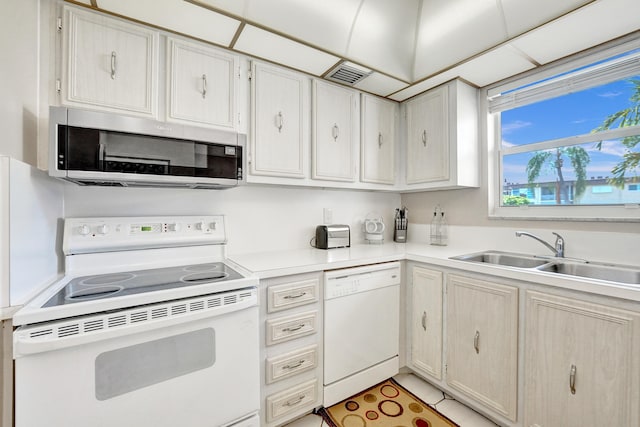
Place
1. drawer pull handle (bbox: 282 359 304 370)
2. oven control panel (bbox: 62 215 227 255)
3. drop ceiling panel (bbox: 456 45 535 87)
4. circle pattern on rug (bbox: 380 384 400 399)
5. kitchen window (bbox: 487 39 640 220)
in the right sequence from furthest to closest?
1. circle pattern on rug (bbox: 380 384 400 399)
2. drop ceiling panel (bbox: 456 45 535 87)
3. kitchen window (bbox: 487 39 640 220)
4. drawer pull handle (bbox: 282 359 304 370)
5. oven control panel (bbox: 62 215 227 255)

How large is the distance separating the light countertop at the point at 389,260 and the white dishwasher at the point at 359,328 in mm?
67

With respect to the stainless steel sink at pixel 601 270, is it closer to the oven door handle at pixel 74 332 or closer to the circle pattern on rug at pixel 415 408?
the circle pattern on rug at pixel 415 408

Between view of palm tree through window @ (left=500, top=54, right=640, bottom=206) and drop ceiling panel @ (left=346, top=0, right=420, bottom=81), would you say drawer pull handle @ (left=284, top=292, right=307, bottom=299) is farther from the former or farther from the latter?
view of palm tree through window @ (left=500, top=54, right=640, bottom=206)

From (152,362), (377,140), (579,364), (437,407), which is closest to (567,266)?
(579,364)

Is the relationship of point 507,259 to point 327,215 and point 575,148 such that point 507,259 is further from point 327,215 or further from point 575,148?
point 327,215

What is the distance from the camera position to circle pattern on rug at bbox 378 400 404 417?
63.7 inches

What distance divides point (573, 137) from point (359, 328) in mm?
1845

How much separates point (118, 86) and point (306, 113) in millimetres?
1065

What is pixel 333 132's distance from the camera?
204 centimetres

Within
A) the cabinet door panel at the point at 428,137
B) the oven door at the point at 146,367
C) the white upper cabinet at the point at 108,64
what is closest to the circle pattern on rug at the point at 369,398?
the oven door at the point at 146,367

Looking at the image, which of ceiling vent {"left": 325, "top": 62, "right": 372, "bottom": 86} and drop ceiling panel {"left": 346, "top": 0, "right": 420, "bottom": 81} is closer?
drop ceiling panel {"left": 346, "top": 0, "right": 420, "bottom": 81}

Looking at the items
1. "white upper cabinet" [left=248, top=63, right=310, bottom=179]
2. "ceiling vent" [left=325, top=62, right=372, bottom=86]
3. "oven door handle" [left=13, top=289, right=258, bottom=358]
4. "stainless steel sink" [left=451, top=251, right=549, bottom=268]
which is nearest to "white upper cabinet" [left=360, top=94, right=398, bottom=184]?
"ceiling vent" [left=325, top=62, right=372, bottom=86]

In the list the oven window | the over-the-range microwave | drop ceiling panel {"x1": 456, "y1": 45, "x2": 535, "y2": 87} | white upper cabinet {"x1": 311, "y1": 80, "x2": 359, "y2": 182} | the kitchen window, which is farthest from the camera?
white upper cabinet {"x1": 311, "y1": 80, "x2": 359, "y2": 182}

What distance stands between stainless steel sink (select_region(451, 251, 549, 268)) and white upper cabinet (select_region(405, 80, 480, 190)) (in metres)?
0.53
